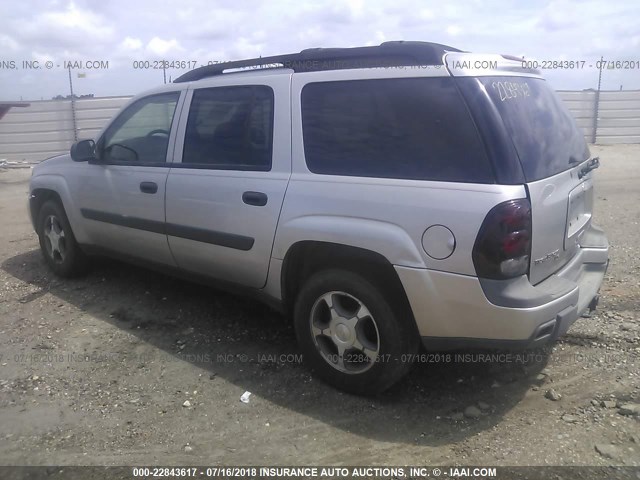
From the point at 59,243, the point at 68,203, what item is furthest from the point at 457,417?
the point at 59,243

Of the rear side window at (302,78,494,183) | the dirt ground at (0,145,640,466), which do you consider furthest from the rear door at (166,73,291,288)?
the dirt ground at (0,145,640,466)

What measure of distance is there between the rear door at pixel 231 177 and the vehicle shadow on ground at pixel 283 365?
52 cm

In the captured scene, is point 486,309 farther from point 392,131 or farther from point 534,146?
point 392,131

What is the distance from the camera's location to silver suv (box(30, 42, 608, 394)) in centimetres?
279

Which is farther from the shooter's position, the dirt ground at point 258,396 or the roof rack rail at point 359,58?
the roof rack rail at point 359,58

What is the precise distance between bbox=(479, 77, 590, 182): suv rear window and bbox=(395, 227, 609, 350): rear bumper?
0.58m

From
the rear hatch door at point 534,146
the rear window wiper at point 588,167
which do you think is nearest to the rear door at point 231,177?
the rear hatch door at point 534,146

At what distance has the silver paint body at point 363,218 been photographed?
9.18ft

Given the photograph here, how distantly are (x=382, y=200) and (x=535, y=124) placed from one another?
0.93 meters

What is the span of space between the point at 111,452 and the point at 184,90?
100 inches

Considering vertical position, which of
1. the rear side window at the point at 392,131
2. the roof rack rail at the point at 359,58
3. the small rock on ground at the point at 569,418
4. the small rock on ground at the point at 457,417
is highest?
the roof rack rail at the point at 359,58

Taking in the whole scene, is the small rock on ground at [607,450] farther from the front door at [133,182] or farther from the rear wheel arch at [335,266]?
the front door at [133,182]

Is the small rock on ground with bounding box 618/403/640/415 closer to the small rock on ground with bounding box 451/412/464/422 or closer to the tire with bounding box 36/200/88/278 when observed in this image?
the small rock on ground with bounding box 451/412/464/422

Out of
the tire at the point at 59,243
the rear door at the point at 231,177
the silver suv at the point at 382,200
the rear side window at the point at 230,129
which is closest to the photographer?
the silver suv at the point at 382,200
